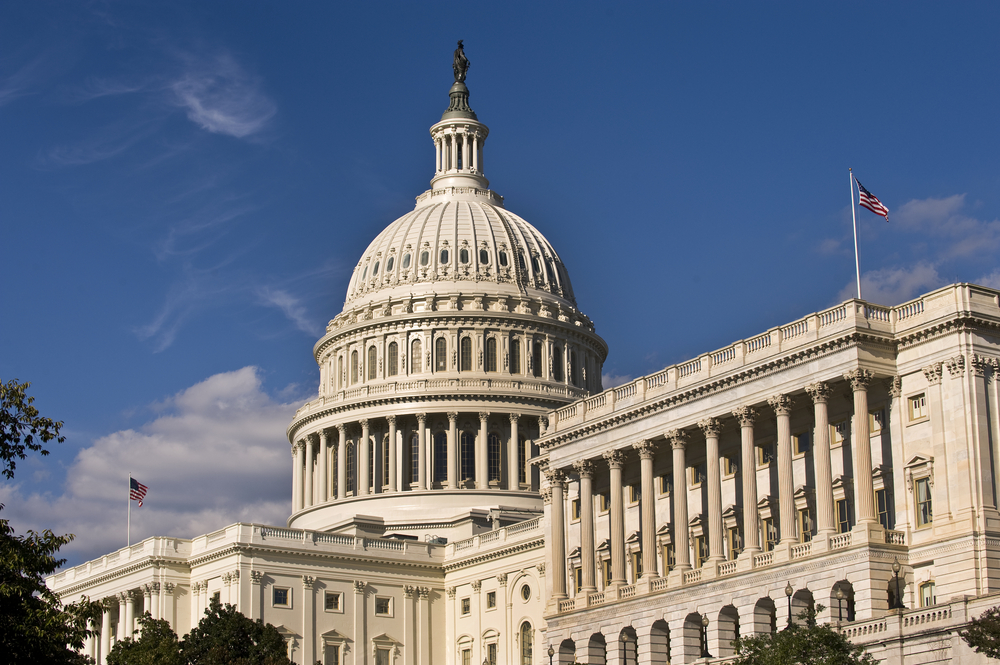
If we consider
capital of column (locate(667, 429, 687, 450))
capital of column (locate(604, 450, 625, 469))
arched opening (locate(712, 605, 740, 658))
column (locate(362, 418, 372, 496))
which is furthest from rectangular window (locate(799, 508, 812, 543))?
column (locate(362, 418, 372, 496))

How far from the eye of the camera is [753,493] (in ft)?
270

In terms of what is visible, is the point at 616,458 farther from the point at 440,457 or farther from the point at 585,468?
the point at 440,457

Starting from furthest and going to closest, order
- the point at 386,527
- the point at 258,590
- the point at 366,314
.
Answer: the point at 366,314 → the point at 386,527 → the point at 258,590

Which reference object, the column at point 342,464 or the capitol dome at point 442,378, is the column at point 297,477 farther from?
the column at point 342,464

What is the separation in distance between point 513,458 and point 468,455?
158 inches

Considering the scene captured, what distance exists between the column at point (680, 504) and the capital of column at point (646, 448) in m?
2.12

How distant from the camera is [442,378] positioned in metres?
142

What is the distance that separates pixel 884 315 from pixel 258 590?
52.4m

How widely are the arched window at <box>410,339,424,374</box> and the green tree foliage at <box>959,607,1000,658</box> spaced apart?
86.4 m

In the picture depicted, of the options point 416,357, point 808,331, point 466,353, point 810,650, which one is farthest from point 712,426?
point 416,357

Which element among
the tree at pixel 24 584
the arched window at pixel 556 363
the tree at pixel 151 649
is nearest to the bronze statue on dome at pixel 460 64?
the arched window at pixel 556 363

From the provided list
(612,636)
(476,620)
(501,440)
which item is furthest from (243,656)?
(501,440)

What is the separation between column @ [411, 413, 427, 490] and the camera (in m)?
139

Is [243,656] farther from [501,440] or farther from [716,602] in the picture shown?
[501,440]
